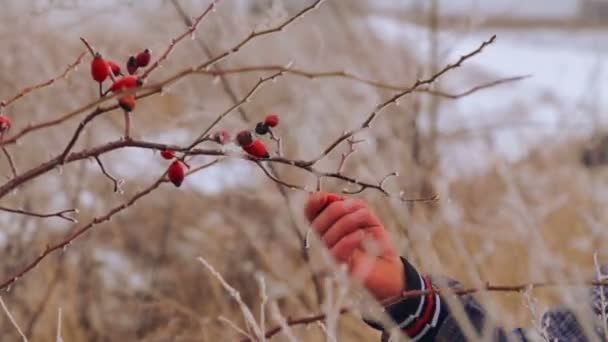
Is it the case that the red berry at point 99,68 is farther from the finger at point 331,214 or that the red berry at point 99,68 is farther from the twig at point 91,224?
the finger at point 331,214

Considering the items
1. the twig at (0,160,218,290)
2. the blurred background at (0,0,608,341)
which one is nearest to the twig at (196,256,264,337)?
the twig at (0,160,218,290)

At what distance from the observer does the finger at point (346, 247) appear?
48.7 inches

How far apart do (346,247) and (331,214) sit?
0.16ft

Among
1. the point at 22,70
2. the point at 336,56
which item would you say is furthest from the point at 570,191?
the point at 22,70

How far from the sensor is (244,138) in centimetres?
96

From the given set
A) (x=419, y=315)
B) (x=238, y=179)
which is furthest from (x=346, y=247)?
(x=238, y=179)

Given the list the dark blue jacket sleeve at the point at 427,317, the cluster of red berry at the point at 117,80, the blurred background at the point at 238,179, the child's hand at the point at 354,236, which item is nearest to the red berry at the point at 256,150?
the cluster of red berry at the point at 117,80

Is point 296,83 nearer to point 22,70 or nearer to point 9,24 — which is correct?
point 22,70

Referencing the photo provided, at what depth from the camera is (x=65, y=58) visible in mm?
3037

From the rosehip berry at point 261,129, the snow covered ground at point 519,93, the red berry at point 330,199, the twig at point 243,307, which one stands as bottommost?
the twig at point 243,307

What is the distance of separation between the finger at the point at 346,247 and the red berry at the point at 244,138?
1.03 feet

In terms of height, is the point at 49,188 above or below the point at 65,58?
below

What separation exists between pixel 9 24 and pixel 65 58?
0.67 metres

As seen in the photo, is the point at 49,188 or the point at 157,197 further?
the point at 157,197
